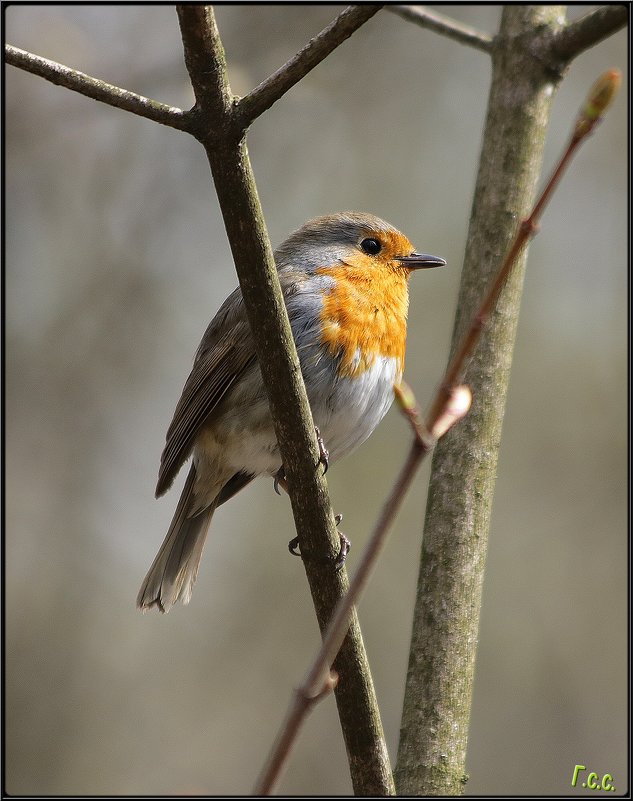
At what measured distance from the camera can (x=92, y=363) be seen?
673 cm

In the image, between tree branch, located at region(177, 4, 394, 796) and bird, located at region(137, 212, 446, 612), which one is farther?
bird, located at region(137, 212, 446, 612)

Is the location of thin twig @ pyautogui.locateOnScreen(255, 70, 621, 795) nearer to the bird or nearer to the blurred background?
the bird

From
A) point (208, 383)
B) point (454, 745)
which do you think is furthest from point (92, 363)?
point (454, 745)

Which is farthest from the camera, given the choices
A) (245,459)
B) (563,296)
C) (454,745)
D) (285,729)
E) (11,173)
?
(563,296)

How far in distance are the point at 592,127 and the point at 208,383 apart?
8.58 feet

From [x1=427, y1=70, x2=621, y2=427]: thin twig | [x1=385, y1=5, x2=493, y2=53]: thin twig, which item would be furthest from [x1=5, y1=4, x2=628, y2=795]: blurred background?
[x1=427, y1=70, x2=621, y2=427]: thin twig

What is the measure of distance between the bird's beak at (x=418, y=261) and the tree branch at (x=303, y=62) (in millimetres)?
1862

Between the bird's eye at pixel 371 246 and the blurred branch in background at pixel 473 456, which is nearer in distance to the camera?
the blurred branch in background at pixel 473 456

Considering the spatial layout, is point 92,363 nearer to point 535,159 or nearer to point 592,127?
point 535,159

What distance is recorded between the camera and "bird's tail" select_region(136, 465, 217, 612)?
3637mm

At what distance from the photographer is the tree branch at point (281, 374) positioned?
70.6 inches

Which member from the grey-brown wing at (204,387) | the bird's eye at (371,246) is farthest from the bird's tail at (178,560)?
the bird's eye at (371,246)

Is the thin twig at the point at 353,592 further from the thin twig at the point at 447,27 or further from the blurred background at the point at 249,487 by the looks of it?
the blurred background at the point at 249,487

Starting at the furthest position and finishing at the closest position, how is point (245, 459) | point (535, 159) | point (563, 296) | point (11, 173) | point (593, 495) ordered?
point (563, 296), point (593, 495), point (11, 173), point (245, 459), point (535, 159)
